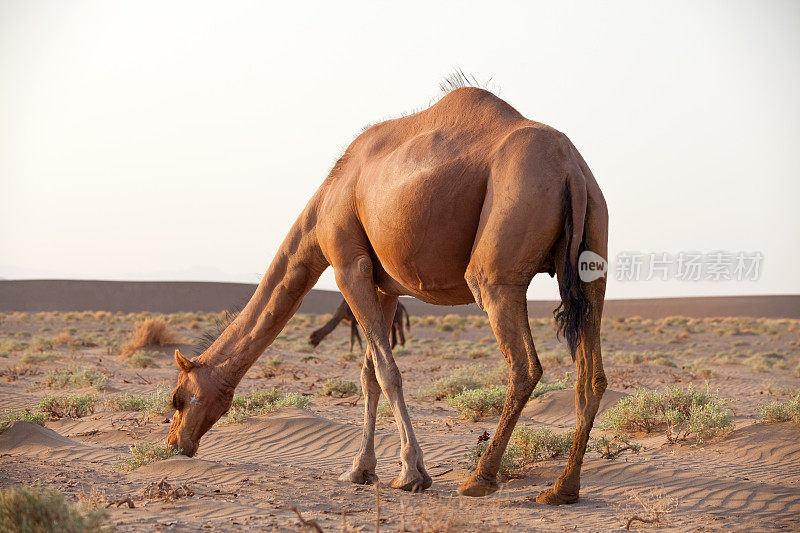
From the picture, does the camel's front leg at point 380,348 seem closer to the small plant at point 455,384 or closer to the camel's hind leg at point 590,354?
the camel's hind leg at point 590,354

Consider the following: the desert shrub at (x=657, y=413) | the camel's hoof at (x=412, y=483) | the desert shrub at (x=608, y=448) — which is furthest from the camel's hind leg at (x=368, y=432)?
the desert shrub at (x=657, y=413)

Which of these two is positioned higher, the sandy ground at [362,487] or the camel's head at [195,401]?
the camel's head at [195,401]

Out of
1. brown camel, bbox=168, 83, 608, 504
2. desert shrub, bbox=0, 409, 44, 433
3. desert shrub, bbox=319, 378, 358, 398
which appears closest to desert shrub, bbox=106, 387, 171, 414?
desert shrub, bbox=0, 409, 44, 433

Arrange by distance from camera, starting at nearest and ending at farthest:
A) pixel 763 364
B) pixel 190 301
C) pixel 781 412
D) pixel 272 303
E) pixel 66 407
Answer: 1. pixel 272 303
2. pixel 781 412
3. pixel 66 407
4. pixel 763 364
5. pixel 190 301

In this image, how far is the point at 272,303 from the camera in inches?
305

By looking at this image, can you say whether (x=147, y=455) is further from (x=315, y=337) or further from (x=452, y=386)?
(x=315, y=337)

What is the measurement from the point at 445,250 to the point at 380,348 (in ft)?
4.27

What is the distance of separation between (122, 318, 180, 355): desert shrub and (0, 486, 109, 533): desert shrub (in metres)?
20.1

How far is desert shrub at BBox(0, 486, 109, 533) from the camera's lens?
428cm

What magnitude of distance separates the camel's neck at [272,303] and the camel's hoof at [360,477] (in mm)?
1566

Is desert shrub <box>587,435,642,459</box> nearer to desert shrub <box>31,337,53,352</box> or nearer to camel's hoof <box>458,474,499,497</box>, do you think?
camel's hoof <box>458,474,499,497</box>

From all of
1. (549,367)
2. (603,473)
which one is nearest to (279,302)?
(603,473)

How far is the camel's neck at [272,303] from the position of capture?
764 cm

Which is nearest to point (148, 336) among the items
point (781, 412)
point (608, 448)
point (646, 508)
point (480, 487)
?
point (608, 448)
